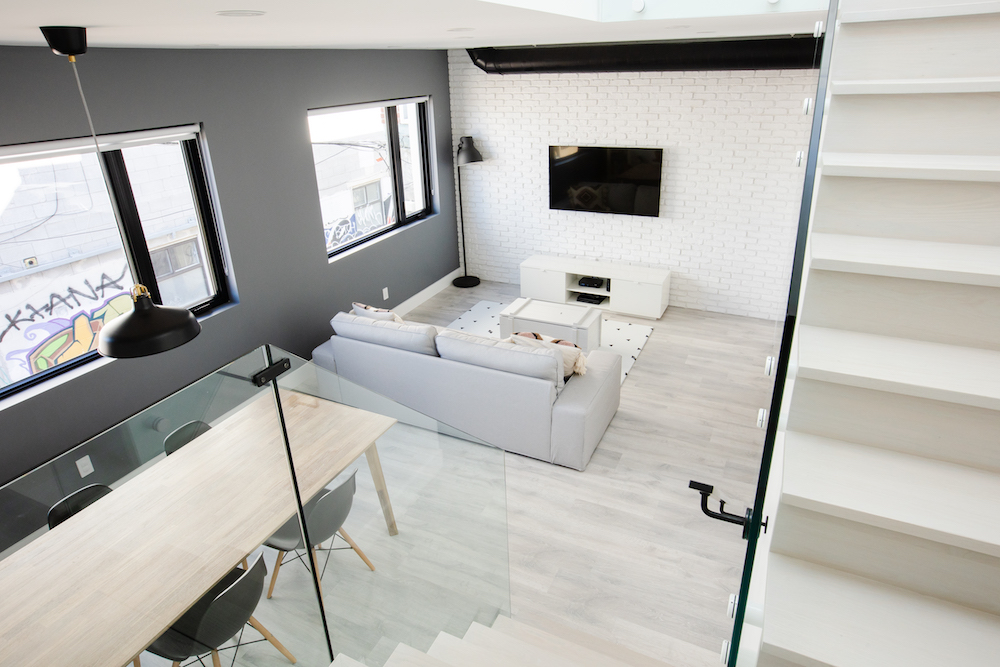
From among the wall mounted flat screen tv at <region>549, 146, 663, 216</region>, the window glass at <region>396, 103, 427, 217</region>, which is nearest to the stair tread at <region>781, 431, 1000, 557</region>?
the wall mounted flat screen tv at <region>549, 146, 663, 216</region>

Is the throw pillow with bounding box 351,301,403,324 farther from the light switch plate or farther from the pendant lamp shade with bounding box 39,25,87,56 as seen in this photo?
the pendant lamp shade with bounding box 39,25,87,56

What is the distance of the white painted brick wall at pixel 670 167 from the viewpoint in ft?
18.1

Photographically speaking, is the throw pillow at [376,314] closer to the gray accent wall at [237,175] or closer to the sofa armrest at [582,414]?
the gray accent wall at [237,175]

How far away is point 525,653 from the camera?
2334 mm

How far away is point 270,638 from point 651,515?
220cm

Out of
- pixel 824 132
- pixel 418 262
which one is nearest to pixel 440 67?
pixel 418 262

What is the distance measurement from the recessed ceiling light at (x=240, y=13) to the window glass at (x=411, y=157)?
14.7 ft

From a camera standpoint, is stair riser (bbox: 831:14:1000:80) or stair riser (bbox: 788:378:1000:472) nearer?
stair riser (bbox: 788:378:1000:472)

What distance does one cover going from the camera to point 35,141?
321 cm

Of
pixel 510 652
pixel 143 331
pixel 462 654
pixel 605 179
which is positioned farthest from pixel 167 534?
pixel 605 179

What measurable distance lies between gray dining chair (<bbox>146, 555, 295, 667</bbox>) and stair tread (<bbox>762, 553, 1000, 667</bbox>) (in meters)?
1.77

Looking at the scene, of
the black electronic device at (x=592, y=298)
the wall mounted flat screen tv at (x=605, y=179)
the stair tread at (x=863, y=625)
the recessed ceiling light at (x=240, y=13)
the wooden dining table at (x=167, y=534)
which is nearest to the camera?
the stair tread at (x=863, y=625)

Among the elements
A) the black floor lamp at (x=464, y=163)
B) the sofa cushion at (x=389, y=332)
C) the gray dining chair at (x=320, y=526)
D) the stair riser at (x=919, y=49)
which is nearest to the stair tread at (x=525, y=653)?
the gray dining chair at (x=320, y=526)

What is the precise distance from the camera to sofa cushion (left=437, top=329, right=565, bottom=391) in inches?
151
